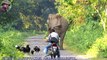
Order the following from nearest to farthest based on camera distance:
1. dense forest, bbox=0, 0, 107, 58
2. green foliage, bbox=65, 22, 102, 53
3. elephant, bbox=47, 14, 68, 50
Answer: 1. dense forest, bbox=0, 0, 107, 58
2. green foliage, bbox=65, 22, 102, 53
3. elephant, bbox=47, 14, 68, 50

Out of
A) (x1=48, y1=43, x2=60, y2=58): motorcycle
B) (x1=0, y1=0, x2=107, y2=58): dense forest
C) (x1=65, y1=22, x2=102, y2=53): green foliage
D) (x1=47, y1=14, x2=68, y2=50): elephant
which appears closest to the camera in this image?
(x1=0, y1=0, x2=107, y2=58): dense forest

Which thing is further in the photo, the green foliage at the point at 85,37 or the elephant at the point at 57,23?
the elephant at the point at 57,23

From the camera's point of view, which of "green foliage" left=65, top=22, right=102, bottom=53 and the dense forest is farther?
"green foliage" left=65, top=22, right=102, bottom=53

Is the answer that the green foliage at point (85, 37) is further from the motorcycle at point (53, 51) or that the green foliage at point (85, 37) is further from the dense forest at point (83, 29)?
the motorcycle at point (53, 51)

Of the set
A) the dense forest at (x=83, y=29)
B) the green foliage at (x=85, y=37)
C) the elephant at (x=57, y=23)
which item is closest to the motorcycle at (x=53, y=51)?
the dense forest at (x=83, y=29)

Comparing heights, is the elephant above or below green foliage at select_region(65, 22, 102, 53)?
above

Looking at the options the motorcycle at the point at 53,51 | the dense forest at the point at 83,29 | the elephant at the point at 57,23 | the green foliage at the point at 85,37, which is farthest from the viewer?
the elephant at the point at 57,23

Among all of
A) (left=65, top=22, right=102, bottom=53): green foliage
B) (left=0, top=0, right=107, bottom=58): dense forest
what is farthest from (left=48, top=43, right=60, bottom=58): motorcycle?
(left=65, top=22, right=102, bottom=53): green foliage

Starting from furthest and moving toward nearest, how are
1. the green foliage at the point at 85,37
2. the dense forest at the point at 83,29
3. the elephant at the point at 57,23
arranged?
the elephant at the point at 57,23, the green foliage at the point at 85,37, the dense forest at the point at 83,29

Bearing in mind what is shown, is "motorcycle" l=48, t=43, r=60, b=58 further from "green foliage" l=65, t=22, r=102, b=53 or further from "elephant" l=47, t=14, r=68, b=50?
"elephant" l=47, t=14, r=68, b=50

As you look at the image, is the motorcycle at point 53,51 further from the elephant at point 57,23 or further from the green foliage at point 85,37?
the elephant at point 57,23

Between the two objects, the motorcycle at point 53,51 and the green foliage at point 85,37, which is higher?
the motorcycle at point 53,51

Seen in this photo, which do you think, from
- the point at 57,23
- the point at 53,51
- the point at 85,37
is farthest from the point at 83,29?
the point at 53,51

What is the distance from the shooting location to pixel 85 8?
25.5 metres
